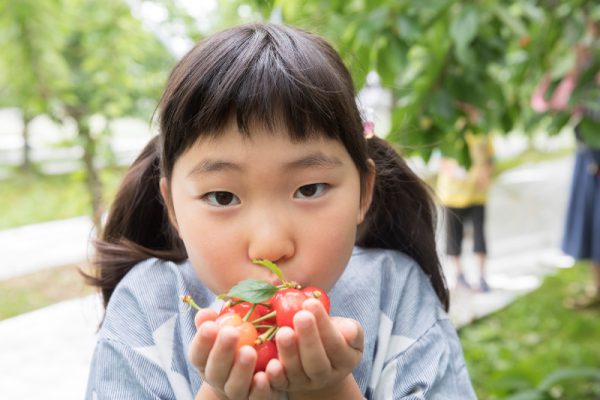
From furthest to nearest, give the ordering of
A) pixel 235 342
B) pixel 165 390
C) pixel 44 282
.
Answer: pixel 44 282 → pixel 165 390 → pixel 235 342

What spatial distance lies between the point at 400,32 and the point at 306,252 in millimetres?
1187

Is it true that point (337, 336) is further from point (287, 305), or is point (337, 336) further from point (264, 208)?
point (264, 208)

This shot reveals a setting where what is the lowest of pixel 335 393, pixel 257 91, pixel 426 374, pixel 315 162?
pixel 426 374

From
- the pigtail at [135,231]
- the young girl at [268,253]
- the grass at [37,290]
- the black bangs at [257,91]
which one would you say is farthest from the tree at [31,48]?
the black bangs at [257,91]

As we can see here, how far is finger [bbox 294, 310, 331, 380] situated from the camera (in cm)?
97

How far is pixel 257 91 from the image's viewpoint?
1181mm

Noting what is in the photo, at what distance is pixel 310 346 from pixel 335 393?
0.19 meters

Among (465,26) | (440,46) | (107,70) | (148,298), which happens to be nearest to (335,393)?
(148,298)

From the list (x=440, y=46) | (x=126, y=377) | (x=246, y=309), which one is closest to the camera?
(x=246, y=309)

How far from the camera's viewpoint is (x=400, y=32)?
2.15 m

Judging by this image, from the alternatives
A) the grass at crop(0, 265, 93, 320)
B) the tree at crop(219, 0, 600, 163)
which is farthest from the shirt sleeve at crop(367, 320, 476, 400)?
the grass at crop(0, 265, 93, 320)

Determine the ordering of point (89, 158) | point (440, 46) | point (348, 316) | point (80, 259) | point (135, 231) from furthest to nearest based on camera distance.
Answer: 1. point (80, 259)
2. point (89, 158)
3. point (440, 46)
4. point (135, 231)
5. point (348, 316)

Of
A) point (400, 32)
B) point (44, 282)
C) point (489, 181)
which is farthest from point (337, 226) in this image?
point (44, 282)

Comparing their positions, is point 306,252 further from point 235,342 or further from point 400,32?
point 400,32
